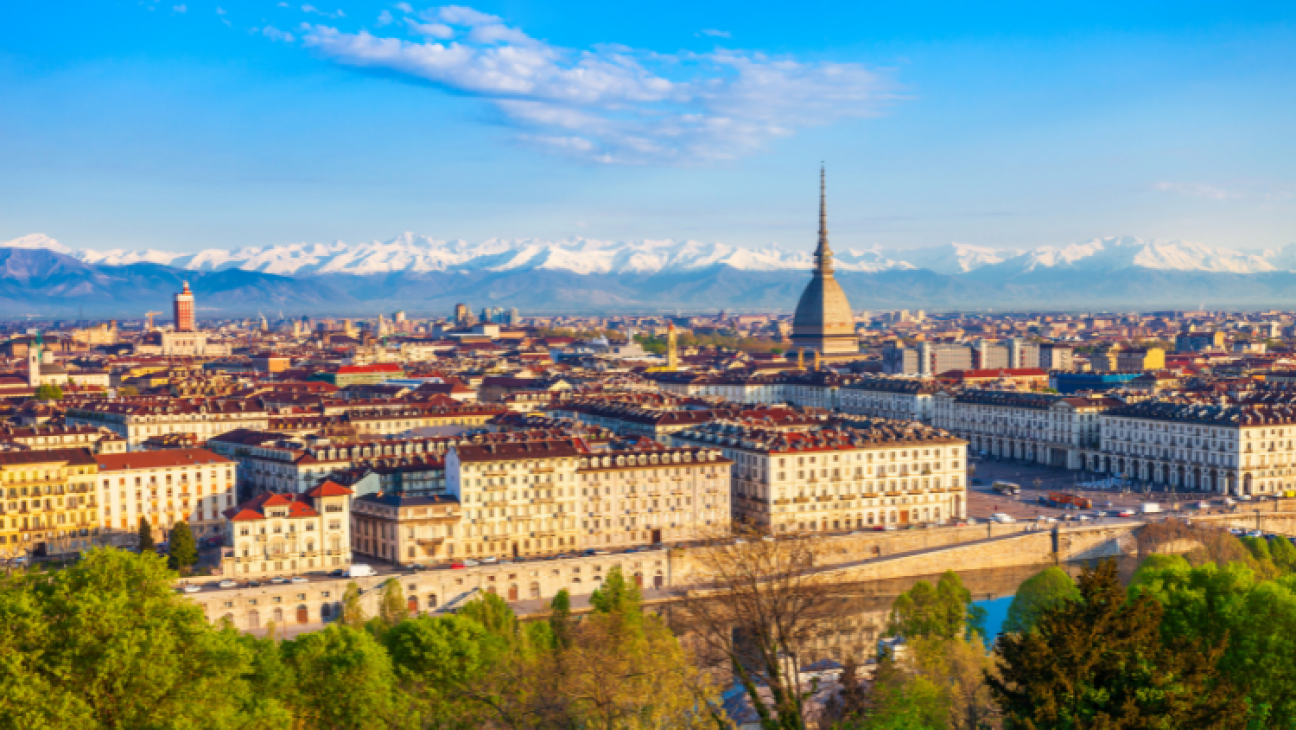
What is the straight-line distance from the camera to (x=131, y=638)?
81.1 ft

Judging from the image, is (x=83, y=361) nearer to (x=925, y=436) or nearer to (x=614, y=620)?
(x=925, y=436)

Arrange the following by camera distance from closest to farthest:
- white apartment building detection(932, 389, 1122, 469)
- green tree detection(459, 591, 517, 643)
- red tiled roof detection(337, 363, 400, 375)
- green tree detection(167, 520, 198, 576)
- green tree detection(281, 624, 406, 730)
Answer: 1. green tree detection(281, 624, 406, 730)
2. green tree detection(459, 591, 517, 643)
3. green tree detection(167, 520, 198, 576)
4. white apartment building detection(932, 389, 1122, 469)
5. red tiled roof detection(337, 363, 400, 375)

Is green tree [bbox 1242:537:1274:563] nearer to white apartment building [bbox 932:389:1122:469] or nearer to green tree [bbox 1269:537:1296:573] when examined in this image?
green tree [bbox 1269:537:1296:573]

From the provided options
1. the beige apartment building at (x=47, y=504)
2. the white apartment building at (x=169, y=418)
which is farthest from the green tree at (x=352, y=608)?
the white apartment building at (x=169, y=418)

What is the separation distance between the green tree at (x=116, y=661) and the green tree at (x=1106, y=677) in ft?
45.4

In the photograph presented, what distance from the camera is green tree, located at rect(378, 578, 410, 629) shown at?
44.9 m

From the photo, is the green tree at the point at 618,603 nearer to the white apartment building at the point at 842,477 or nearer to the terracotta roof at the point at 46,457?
the white apartment building at the point at 842,477

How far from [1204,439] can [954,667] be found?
50.1m

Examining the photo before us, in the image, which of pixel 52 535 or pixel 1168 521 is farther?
pixel 1168 521

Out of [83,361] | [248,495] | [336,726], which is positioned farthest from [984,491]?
[83,361]

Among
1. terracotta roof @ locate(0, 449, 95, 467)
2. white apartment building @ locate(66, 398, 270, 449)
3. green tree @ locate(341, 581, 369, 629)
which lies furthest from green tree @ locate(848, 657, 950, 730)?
white apartment building @ locate(66, 398, 270, 449)

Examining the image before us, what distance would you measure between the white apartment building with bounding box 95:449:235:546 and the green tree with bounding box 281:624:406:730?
32.6 meters

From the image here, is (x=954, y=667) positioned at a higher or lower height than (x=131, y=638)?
lower

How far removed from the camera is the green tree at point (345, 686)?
102 feet
